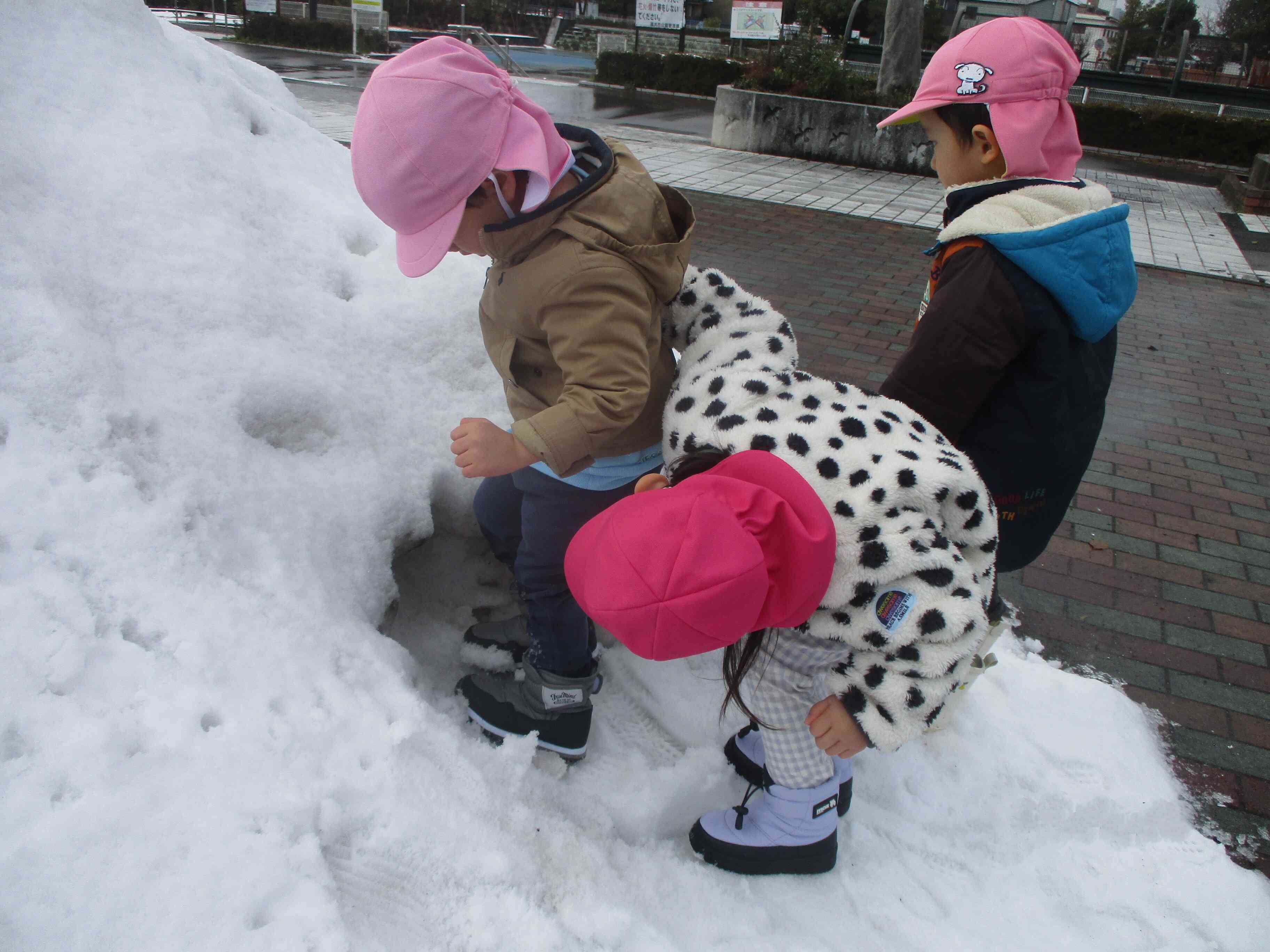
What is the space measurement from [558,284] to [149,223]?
0.98 meters

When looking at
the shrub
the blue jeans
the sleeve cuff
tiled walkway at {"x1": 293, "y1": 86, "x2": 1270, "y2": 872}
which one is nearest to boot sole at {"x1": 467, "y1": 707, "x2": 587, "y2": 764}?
the blue jeans

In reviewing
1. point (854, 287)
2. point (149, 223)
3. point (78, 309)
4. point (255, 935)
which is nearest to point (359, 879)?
point (255, 935)

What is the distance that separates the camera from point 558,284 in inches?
57.3

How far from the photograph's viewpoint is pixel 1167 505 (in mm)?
3396

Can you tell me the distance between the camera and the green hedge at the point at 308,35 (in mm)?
19547

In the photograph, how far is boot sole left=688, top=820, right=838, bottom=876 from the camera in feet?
5.40

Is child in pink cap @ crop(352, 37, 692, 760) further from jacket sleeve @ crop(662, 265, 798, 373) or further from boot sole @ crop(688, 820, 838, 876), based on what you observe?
boot sole @ crop(688, 820, 838, 876)

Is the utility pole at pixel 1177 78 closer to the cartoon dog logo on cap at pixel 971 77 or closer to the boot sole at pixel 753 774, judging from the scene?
the cartoon dog logo on cap at pixel 971 77

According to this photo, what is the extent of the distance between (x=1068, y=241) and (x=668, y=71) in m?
17.8

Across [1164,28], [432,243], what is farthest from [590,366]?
[1164,28]

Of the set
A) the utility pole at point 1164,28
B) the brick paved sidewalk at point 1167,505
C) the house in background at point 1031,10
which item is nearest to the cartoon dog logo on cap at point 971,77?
the brick paved sidewalk at point 1167,505

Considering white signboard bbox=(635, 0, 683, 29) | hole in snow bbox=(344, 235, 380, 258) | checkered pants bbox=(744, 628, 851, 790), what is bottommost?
checkered pants bbox=(744, 628, 851, 790)

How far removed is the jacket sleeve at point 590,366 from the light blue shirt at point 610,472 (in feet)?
0.78

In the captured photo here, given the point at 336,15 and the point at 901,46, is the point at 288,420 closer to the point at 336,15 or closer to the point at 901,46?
the point at 901,46
